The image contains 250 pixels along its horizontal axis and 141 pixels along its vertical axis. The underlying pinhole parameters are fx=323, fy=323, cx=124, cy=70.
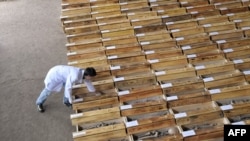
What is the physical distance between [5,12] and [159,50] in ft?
19.7

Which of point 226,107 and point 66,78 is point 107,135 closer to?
point 66,78

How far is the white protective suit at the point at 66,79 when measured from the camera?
5.52 meters

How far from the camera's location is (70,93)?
556cm

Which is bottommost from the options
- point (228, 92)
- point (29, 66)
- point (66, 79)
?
point (228, 92)

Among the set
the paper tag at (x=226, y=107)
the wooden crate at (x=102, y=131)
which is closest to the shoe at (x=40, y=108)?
the wooden crate at (x=102, y=131)

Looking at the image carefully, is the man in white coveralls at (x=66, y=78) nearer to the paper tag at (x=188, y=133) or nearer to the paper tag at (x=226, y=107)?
the paper tag at (x=188, y=133)

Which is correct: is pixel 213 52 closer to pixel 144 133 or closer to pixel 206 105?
pixel 206 105

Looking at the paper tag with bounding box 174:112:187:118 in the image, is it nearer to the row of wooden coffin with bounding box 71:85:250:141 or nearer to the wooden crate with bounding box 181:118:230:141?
the row of wooden coffin with bounding box 71:85:250:141

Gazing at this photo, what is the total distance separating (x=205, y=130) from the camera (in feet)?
16.2

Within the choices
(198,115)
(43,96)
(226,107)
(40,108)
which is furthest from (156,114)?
(40,108)

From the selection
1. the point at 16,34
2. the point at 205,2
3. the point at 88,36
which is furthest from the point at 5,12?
the point at 205,2

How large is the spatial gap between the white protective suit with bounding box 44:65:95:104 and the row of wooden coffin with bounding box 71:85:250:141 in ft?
0.83

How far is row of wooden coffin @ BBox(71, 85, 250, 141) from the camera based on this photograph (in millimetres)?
5031

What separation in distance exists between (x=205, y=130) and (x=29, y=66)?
15.2ft
